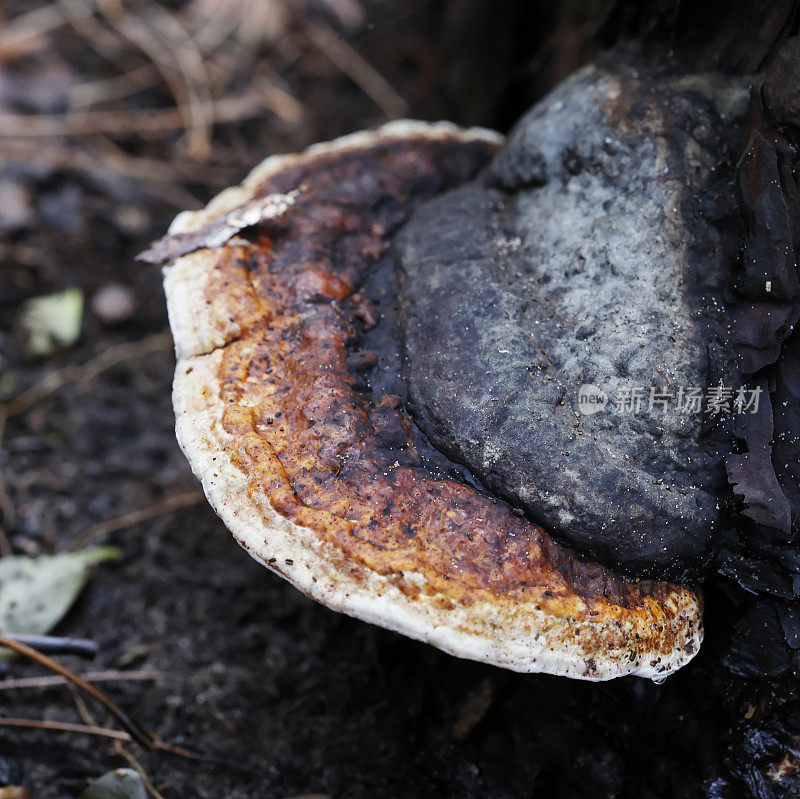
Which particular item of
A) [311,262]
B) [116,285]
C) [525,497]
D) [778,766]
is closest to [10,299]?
[116,285]

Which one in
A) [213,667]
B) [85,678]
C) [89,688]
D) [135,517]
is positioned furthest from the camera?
[135,517]

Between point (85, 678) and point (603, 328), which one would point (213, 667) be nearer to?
point (85, 678)

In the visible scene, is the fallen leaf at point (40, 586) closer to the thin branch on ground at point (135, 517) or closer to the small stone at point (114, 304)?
the thin branch on ground at point (135, 517)

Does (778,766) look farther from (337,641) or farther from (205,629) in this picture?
(205,629)

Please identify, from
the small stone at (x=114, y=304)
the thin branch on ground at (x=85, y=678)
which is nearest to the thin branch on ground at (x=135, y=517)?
the thin branch on ground at (x=85, y=678)

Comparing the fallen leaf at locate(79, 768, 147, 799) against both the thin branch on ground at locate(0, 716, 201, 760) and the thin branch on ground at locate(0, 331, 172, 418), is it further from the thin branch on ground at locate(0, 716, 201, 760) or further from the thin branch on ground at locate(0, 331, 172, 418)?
the thin branch on ground at locate(0, 331, 172, 418)

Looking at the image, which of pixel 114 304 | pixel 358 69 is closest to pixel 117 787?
pixel 114 304
